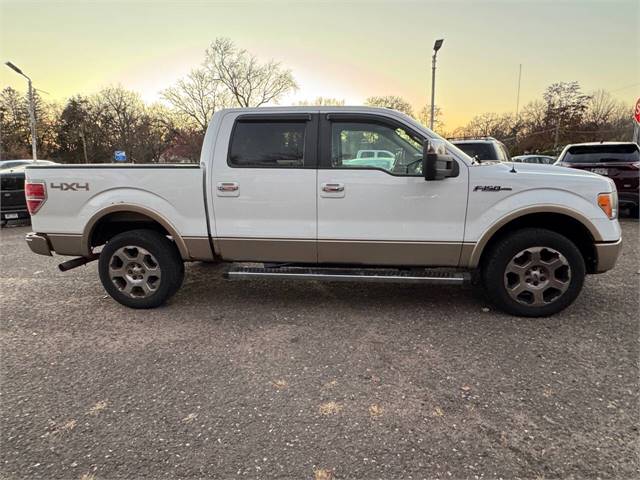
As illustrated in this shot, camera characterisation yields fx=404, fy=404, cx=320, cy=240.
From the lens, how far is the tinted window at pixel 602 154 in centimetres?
932

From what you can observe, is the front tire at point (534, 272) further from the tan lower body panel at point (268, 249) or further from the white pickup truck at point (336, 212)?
the tan lower body panel at point (268, 249)

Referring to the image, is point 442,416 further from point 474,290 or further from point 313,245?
point 474,290

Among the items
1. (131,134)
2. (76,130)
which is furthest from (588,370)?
(76,130)

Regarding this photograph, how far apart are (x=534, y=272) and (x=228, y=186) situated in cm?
312

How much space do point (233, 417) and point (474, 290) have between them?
3419mm

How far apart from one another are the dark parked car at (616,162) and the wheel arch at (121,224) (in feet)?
28.7

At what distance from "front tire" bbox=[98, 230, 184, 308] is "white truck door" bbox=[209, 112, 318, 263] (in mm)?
594

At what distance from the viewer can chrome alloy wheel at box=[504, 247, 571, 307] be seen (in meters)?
3.87

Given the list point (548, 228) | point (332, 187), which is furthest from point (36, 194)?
point (548, 228)

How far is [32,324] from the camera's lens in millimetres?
4102

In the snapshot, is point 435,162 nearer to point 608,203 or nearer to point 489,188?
point 489,188

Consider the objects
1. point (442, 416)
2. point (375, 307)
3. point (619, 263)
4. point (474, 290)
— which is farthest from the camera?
point (619, 263)

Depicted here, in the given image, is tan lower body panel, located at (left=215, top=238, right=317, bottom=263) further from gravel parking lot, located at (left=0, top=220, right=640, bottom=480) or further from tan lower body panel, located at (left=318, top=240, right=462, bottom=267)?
gravel parking lot, located at (left=0, top=220, right=640, bottom=480)

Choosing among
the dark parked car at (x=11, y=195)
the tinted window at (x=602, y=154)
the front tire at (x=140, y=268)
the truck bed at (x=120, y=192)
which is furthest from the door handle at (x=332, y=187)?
the dark parked car at (x=11, y=195)
